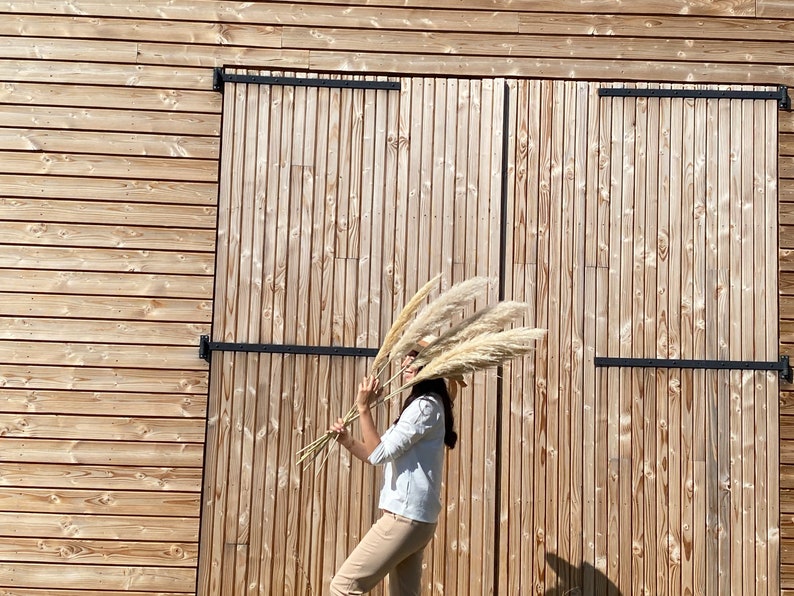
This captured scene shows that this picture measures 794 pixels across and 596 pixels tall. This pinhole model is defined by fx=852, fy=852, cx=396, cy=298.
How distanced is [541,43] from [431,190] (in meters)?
1.18

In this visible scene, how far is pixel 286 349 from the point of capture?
516 cm

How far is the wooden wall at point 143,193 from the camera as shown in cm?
509

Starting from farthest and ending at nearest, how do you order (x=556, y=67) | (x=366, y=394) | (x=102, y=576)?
(x=556, y=67)
(x=102, y=576)
(x=366, y=394)

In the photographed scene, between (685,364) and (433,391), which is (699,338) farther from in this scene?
(433,391)

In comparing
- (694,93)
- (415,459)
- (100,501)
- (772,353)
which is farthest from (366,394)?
(694,93)

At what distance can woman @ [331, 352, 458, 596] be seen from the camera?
3852 millimetres

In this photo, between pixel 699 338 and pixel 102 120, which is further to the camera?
pixel 102 120

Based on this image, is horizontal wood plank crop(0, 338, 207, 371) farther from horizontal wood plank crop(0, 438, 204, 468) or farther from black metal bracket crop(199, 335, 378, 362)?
horizontal wood plank crop(0, 438, 204, 468)

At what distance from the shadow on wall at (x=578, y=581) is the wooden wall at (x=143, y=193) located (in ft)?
3.54

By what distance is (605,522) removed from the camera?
200 inches

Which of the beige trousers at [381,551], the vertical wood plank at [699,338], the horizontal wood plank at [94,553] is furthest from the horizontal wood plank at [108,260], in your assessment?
the vertical wood plank at [699,338]

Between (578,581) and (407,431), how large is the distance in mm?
1933

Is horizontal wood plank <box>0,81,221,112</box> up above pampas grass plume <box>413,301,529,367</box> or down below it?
above

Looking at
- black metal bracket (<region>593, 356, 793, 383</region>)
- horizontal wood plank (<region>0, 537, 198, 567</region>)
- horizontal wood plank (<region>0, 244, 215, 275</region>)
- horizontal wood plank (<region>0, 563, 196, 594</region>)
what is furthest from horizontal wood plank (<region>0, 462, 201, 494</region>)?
black metal bracket (<region>593, 356, 793, 383</region>)
